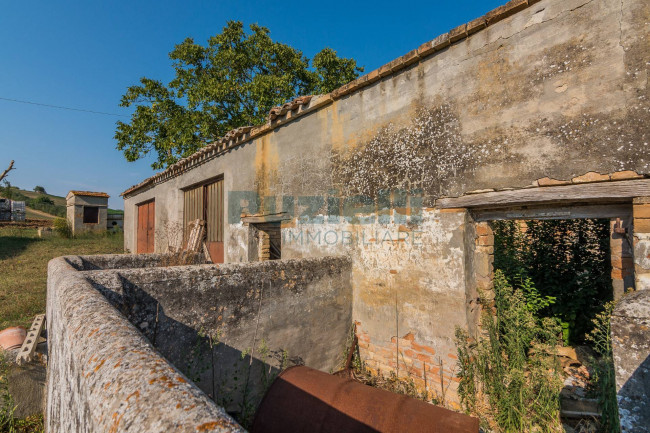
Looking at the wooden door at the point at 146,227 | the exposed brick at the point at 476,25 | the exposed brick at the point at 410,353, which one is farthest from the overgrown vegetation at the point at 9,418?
the wooden door at the point at 146,227

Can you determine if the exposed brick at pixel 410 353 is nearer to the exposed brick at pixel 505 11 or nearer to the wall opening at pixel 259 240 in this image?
the wall opening at pixel 259 240

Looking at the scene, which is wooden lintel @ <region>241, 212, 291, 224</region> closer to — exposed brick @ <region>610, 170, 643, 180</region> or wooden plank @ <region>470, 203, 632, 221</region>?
wooden plank @ <region>470, 203, 632, 221</region>

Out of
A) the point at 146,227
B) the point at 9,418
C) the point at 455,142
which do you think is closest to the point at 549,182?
the point at 455,142

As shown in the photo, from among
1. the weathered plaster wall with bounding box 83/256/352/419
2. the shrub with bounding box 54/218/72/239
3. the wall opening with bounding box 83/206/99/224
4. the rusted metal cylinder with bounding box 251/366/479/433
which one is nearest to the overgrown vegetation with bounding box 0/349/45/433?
the weathered plaster wall with bounding box 83/256/352/419

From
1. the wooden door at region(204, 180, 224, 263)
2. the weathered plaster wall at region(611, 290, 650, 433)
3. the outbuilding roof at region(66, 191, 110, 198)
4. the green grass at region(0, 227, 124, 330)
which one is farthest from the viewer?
the outbuilding roof at region(66, 191, 110, 198)

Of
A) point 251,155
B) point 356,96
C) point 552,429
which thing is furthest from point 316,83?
point 552,429

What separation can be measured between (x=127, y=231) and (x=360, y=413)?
15.0m

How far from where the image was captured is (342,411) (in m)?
2.12

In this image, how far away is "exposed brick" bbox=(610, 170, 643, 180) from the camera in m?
2.46

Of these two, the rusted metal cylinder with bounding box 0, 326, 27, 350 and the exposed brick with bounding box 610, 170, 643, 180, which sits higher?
the exposed brick with bounding box 610, 170, 643, 180

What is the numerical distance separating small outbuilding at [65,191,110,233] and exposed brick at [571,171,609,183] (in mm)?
21325

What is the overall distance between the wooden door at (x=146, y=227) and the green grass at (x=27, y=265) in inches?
82.1

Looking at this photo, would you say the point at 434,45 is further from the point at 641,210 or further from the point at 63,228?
the point at 63,228

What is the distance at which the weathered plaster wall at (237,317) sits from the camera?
2635 mm
